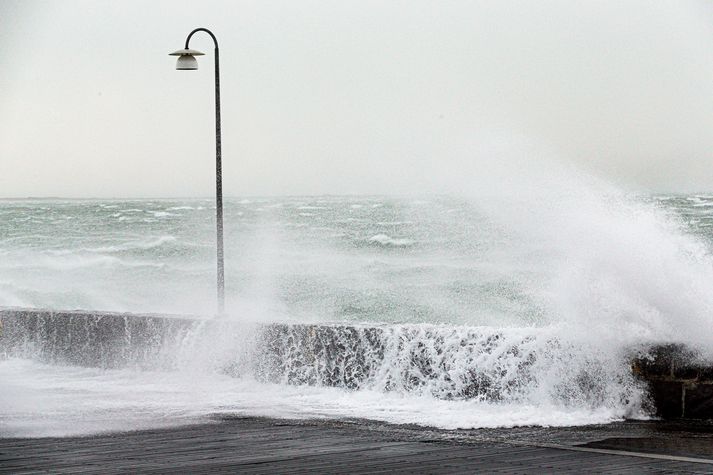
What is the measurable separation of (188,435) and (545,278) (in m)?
30.4

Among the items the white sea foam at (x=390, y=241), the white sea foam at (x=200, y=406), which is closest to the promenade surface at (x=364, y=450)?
the white sea foam at (x=200, y=406)

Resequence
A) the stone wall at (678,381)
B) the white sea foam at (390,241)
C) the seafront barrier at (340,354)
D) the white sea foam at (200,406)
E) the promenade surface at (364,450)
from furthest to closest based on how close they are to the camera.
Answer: the white sea foam at (390,241)
the seafront barrier at (340,354)
the white sea foam at (200,406)
the stone wall at (678,381)
the promenade surface at (364,450)

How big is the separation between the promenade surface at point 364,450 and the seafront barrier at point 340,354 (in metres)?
0.56

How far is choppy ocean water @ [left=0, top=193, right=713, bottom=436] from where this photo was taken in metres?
10.2

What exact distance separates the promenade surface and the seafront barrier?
1.83 feet

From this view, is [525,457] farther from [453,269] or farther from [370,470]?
[453,269]

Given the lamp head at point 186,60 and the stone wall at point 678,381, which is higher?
the lamp head at point 186,60

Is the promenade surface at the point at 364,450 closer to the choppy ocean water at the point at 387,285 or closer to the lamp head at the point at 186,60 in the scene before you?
the choppy ocean water at the point at 387,285

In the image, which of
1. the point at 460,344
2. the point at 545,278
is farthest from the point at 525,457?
the point at 545,278

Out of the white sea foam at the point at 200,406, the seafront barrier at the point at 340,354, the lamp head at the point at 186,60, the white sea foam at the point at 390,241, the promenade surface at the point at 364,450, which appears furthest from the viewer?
the white sea foam at the point at 390,241

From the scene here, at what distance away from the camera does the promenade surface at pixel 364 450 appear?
7.35 meters

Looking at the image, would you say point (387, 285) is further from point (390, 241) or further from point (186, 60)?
point (186, 60)

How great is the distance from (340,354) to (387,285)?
26.1 m

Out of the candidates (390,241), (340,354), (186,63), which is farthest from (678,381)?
(390,241)
